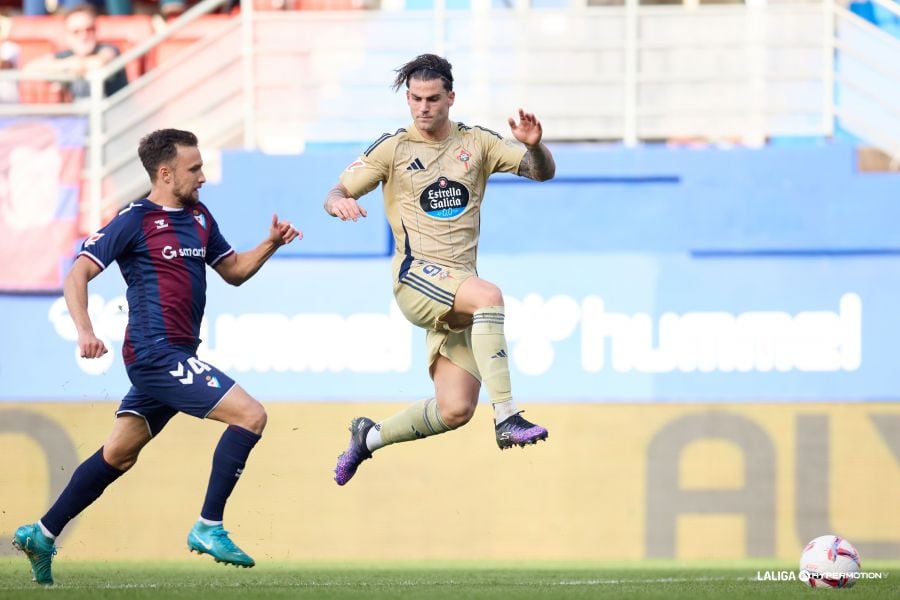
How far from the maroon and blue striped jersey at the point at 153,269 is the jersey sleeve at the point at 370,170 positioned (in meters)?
0.84

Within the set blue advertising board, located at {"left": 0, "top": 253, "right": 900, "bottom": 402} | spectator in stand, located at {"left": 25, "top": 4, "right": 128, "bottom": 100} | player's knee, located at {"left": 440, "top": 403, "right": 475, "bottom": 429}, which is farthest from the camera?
spectator in stand, located at {"left": 25, "top": 4, "right": 128, "bottom": 100}

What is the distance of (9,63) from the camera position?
14695mm

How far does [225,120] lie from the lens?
44.2ft

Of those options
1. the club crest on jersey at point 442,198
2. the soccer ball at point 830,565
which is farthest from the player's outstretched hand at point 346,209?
the soccer ball at point 830,565

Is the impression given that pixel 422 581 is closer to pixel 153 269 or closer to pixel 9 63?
pixel 153 269

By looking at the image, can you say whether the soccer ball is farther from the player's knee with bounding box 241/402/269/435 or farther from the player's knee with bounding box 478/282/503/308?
the player's knee with bounding box 241/402/269/435

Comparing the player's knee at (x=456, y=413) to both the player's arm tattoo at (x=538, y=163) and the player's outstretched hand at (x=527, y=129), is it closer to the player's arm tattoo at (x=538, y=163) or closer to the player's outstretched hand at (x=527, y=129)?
the player's arm tattoo at (x=538, y=163)

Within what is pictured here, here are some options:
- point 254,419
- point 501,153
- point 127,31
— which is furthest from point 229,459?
point 127,31

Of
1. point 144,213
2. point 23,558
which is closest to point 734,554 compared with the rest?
point 23,558

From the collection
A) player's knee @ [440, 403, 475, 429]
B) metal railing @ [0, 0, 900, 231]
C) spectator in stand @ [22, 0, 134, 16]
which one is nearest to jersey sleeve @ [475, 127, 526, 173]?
player's knee @ [440, 403, 475, 429]

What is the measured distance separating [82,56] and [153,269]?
6722 millimetres

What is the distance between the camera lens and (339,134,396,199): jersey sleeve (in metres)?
8.07

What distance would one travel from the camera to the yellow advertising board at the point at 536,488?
12.1 meters

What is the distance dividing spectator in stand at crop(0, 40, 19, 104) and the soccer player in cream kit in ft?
22.6
